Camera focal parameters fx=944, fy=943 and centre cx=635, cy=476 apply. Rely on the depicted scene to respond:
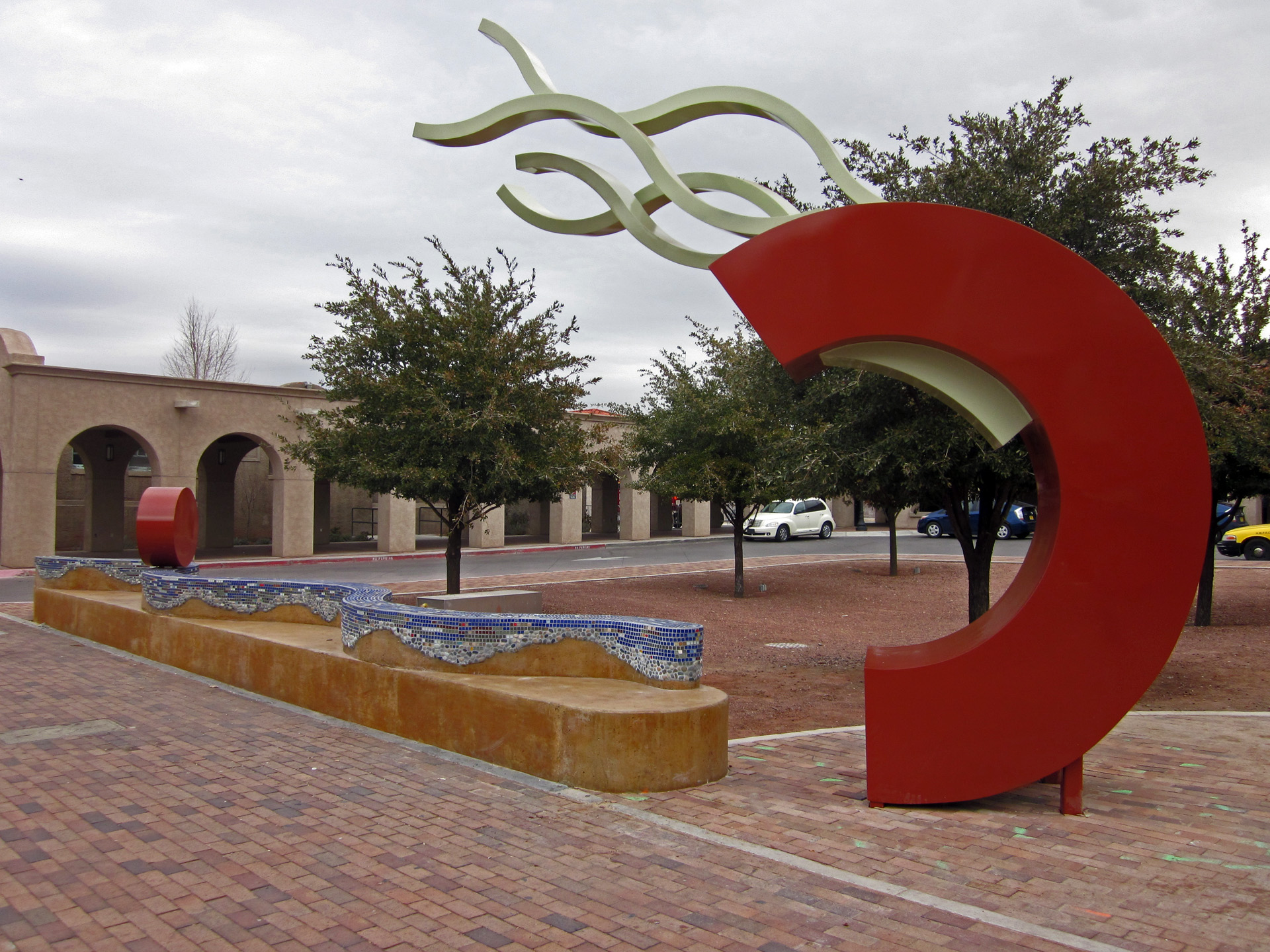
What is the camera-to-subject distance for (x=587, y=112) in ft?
20.9

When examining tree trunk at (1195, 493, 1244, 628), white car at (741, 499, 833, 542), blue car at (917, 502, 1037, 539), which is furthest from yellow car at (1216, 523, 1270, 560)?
tree trunk at (1195, 493, 1244, 628)

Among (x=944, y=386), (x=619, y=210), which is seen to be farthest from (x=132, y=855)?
(x=944, y=386)

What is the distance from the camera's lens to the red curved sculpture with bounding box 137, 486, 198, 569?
12508 mm

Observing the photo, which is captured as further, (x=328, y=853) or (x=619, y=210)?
(x=619, y=210)

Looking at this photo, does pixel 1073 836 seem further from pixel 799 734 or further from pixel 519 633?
pixel 519 633

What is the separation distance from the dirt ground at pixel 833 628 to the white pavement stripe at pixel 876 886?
298 centimetres

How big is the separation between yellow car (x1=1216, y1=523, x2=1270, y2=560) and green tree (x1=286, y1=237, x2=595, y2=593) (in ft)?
74.0

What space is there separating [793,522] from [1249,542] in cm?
1449

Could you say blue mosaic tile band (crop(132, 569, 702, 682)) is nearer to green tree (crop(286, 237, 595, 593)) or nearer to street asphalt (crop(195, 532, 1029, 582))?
green tree (crop(286, 237, 595, 593))

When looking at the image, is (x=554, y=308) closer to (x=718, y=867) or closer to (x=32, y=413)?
(x=718, y=867)

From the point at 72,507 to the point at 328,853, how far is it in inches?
1158

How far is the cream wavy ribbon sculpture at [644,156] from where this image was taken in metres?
6.00

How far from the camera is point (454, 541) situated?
49.5 feet

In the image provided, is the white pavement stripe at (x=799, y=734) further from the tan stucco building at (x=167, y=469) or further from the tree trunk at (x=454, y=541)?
the tan stucco building at (x=167, y=469)
